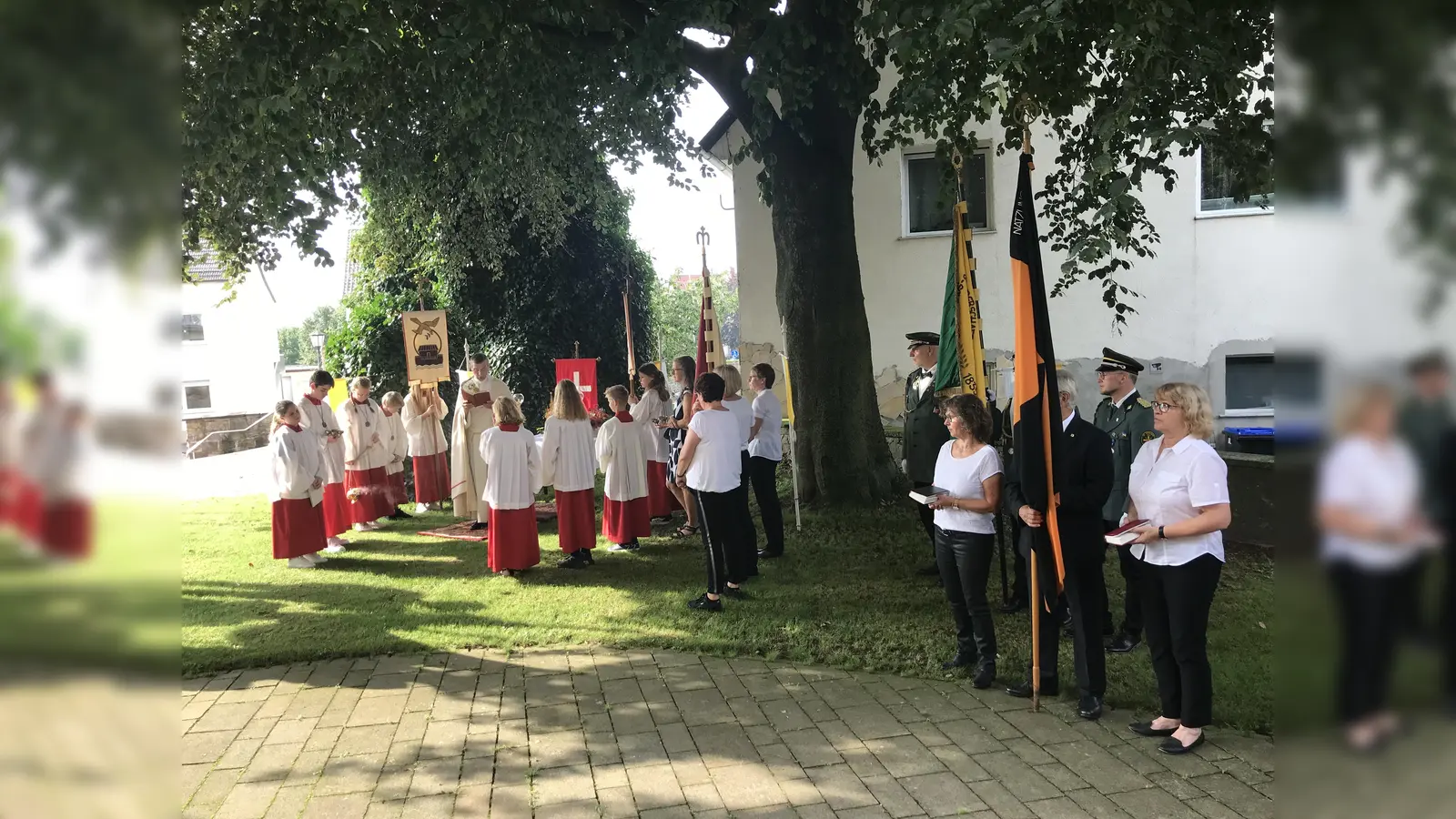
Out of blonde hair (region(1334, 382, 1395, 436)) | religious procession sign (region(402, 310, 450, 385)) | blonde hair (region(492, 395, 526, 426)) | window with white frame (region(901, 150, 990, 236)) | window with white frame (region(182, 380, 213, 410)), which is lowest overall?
blonde hair (region(492, 395, 526, 426))

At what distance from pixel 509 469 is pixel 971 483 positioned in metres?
4.93

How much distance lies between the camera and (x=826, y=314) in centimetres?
1050

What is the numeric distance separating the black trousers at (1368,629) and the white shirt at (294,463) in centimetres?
975

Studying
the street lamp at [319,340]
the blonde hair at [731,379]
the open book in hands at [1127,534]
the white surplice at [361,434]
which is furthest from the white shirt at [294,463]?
the street lamp at [319,340]

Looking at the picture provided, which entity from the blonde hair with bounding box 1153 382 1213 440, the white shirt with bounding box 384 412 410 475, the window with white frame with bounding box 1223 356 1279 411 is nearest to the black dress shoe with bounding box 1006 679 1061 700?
the blonde hair with bounding box 1153 382 1213 440

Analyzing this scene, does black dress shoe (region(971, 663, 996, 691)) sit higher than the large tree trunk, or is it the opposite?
the large tree trunk

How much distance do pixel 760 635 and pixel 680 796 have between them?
8.14ft

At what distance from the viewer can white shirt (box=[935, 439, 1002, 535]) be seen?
17.8 ft

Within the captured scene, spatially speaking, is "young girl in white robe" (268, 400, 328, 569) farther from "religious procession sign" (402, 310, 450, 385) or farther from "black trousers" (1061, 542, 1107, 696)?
"black trousers" (1061, 542, 1107, 696)

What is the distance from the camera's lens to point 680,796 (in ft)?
14.1

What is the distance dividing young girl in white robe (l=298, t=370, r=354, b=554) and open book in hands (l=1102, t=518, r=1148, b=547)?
27.7ft

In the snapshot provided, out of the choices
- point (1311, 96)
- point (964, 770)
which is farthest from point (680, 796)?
point (1311, 96)

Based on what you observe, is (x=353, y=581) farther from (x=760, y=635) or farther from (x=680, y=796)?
(x=680, y=796)

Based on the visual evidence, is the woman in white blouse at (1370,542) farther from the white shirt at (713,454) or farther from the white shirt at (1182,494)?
the white shirt at (713,454)
